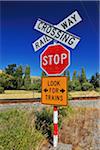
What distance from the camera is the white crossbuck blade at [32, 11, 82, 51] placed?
17.9 ft

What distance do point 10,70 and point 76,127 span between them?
3024cm

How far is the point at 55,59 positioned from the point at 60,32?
20.8 inches

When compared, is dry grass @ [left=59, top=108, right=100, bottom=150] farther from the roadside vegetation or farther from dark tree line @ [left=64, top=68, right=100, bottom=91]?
dark tree line @ [left=64, top=68, right=100, bottom=91]

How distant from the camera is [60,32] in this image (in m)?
5.58

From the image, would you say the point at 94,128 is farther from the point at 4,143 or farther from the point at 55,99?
the point at 4,143

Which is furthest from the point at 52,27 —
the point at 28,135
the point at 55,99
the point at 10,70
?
the point at 10,70

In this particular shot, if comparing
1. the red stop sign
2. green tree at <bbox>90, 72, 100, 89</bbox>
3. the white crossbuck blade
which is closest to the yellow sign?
the red stop sign

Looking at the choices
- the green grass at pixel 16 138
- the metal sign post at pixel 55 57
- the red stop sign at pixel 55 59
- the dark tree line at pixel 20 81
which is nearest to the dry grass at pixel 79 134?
the metal sign post at pixel 55 57

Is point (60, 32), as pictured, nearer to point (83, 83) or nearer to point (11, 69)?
point (11, 69)

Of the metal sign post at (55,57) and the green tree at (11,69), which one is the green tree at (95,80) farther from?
the metal sign post at (55,57)

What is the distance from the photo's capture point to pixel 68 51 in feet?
17.6

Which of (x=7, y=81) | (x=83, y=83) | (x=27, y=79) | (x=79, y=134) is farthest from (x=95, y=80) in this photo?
(x=79, y=134)

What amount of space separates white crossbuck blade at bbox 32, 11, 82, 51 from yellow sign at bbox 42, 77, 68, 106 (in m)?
0.67

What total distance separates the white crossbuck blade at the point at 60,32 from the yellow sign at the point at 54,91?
0.67 meters
